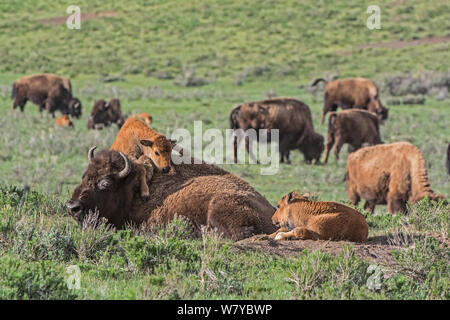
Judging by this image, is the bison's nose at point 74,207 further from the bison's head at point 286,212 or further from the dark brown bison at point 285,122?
the dark brown bison at point 285,122

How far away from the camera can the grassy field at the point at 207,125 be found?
24.2ft

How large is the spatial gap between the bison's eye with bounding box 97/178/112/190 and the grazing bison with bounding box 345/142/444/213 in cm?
562

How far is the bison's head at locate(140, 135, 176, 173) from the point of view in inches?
432

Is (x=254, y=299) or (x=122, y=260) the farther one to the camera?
(x=122, y=260)

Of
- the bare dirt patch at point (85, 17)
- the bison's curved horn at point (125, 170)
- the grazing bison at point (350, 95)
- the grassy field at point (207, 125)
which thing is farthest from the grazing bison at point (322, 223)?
the bare dirt patch at point (85, 17)

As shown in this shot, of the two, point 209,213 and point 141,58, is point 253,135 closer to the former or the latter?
point 209,213

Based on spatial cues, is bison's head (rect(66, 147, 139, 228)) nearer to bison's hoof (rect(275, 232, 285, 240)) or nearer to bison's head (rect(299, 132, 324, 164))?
bison's hoof (rect(275, 232, 285, 240))

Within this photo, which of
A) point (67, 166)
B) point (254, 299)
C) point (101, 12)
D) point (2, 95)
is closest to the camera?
point (254, 299)

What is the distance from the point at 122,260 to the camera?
7840 millimetres

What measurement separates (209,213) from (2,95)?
25404 millimetres

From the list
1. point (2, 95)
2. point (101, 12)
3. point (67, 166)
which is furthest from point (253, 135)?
point (101, 12)

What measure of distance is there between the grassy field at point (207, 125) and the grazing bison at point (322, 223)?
10.9 inches
